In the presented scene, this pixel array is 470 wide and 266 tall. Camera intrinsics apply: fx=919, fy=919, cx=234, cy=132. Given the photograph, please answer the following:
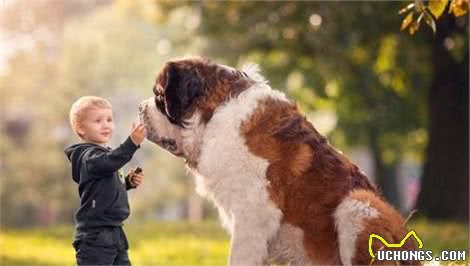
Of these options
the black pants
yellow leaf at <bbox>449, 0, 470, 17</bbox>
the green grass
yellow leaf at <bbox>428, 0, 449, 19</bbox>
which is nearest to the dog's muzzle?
the black pants

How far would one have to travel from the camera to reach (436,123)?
18.7m

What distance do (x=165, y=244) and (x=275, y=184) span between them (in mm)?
10349

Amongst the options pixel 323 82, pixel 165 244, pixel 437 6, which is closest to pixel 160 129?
pixel 437 6

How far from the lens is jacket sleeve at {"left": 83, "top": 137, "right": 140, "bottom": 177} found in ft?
19.5

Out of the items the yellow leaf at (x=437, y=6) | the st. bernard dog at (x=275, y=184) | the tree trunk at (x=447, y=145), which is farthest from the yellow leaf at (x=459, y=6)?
the tree trunk at (x=447, y=145)

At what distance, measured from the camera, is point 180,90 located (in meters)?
5.98

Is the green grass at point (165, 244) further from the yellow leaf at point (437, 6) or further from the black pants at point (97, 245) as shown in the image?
the black pants at point (97, 245)

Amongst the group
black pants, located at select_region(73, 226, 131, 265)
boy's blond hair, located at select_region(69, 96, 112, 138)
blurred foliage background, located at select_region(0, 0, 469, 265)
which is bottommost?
black pants, located at select_region(73, 226, 131, 265)

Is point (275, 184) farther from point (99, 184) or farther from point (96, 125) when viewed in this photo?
point (96, 125)

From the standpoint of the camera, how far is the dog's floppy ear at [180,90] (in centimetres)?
597

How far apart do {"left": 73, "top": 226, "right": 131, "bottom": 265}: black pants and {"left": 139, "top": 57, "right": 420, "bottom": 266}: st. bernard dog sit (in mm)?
698

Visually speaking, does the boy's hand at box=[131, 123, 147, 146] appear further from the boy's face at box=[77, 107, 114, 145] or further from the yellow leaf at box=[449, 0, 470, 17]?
the yellow leaf at box=[449, 0, 470, 17]

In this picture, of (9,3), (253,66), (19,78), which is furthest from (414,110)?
(19,78)

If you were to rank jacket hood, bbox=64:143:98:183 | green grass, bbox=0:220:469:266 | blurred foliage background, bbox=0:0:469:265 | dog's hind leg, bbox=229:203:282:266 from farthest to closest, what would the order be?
blurred foliage background, bbox=0:0:469:265 → green grass, bbox=0:220:469:266 → jacket hood, bbox=64:143:98:183 → dog's hind leg, bbox=229:203:282:266
